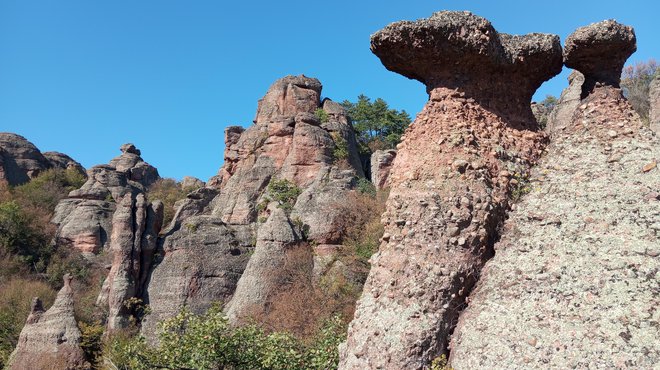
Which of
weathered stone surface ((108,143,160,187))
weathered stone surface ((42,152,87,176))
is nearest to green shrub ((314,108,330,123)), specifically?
weathered stone surface ((108,143,160,187))

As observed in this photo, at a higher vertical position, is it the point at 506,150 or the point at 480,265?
the point at 506,150

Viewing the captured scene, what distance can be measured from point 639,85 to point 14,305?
3879 cm

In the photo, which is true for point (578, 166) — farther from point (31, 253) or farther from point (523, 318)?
point (31, 253)

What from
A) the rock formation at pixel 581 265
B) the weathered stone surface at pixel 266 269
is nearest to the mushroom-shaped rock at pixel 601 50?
the rock formation at pixel 581 265

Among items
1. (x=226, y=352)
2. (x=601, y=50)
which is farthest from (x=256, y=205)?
(x=601, y=50)

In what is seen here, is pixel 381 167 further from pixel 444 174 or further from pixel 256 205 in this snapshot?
pixel 444 174

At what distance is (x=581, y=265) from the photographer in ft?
17.0

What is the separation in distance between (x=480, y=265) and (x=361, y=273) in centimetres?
1809

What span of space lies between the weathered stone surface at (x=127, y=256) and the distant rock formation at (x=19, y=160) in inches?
1085

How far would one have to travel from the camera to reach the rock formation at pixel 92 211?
39688mm

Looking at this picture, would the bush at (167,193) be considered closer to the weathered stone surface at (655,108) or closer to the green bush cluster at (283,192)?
the green bush cluster at (283,192)

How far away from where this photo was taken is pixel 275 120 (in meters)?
37.9

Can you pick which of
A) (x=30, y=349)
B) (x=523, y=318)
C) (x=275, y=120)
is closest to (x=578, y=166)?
(x=523, y=318)

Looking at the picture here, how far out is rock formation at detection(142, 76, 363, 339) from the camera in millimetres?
25906
